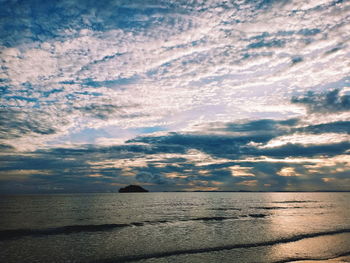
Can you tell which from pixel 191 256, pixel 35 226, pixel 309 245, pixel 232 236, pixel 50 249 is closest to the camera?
pixel 191 256

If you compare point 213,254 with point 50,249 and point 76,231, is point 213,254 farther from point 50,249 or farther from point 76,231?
point 76,231

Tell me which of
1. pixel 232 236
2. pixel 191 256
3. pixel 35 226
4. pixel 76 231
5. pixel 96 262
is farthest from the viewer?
pixel 35 226

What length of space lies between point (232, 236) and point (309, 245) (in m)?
10.1

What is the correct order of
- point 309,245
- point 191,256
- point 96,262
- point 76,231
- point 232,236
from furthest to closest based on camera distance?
point 76,231 → point 232,236 → point 309,245 → point 191,256 → point 96,262

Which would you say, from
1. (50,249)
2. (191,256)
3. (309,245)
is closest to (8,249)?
(50,249)

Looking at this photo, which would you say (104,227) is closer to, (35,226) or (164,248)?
(35,226)

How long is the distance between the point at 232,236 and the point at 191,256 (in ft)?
43.3

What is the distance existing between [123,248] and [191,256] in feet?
27.7

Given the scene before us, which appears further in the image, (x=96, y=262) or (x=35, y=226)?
(x=35, y=226)

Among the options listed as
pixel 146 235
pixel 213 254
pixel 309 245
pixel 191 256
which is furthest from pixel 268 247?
pixel 146 235

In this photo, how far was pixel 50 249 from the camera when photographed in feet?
92.0

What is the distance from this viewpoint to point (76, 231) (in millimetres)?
40000

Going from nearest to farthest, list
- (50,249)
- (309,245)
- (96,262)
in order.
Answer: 1. (96,262)
2. (50,249)
3. (309,245)

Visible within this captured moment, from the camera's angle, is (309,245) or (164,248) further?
(309,245)
